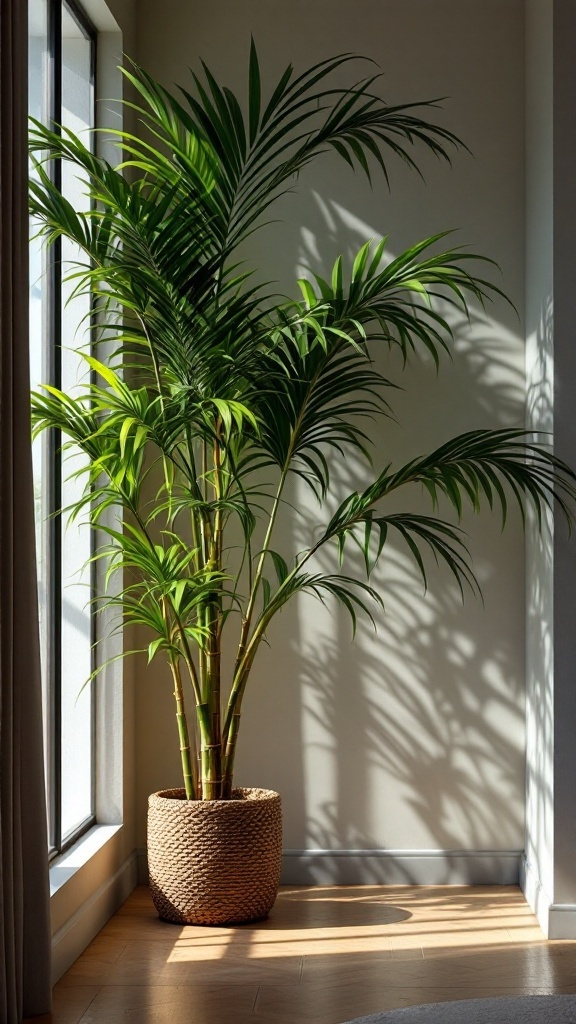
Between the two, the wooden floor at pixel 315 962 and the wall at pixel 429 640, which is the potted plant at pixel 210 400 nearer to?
the wooden floor at pixel 315 962

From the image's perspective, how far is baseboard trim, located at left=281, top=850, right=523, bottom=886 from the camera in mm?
3836

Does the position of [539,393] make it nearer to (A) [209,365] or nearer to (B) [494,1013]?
(A) [209,365]

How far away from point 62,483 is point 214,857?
1.20 metres

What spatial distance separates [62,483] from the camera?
11.3 ft

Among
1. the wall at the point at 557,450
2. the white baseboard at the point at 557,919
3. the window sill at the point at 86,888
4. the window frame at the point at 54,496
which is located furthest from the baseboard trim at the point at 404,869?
the window frame at the point at 54,496

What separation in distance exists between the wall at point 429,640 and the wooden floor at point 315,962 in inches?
10.1

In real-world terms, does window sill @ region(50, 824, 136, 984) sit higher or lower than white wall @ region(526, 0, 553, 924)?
lower

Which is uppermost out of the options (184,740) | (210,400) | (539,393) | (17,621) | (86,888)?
(539,393)

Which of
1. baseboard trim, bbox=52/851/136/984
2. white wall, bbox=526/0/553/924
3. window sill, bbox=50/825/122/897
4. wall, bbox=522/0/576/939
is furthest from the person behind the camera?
Answer: white wall, bbox=526/0/553/924

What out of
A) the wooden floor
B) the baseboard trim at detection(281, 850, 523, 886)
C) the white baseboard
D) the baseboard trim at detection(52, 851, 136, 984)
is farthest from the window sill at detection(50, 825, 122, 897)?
the white baseboard

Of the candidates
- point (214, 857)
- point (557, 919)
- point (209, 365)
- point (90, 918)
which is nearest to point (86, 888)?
point (90, 918)

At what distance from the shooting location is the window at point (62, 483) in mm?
3148

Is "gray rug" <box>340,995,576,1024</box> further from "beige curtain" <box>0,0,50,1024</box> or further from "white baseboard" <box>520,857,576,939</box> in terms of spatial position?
"white baseboard" <box>520,857,576,939</box>

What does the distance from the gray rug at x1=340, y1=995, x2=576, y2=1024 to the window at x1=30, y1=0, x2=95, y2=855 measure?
1852 millimetres
